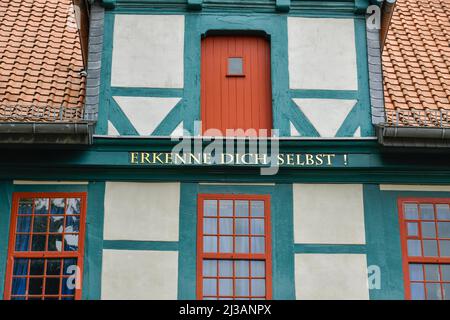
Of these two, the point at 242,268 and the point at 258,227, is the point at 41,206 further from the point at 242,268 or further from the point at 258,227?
the point at 258,227

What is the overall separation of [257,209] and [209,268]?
1072 millimetres

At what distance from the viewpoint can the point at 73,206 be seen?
45.5 ft

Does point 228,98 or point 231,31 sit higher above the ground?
point 231,31

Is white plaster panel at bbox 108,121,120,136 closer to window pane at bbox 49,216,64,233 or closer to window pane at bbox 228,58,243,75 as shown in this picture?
window pane at bbox 49,216,64,233

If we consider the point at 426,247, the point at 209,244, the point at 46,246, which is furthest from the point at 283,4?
the point at 46,246

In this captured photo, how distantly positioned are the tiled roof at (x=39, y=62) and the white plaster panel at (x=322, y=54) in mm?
3203

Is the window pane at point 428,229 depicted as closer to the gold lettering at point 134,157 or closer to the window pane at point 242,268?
the window pane at point 242,268

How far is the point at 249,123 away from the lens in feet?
47.6

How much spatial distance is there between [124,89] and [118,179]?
1365 mm

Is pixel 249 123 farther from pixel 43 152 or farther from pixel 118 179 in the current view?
pixel 43 152

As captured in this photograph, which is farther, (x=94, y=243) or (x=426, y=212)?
(x=426, y=212)
